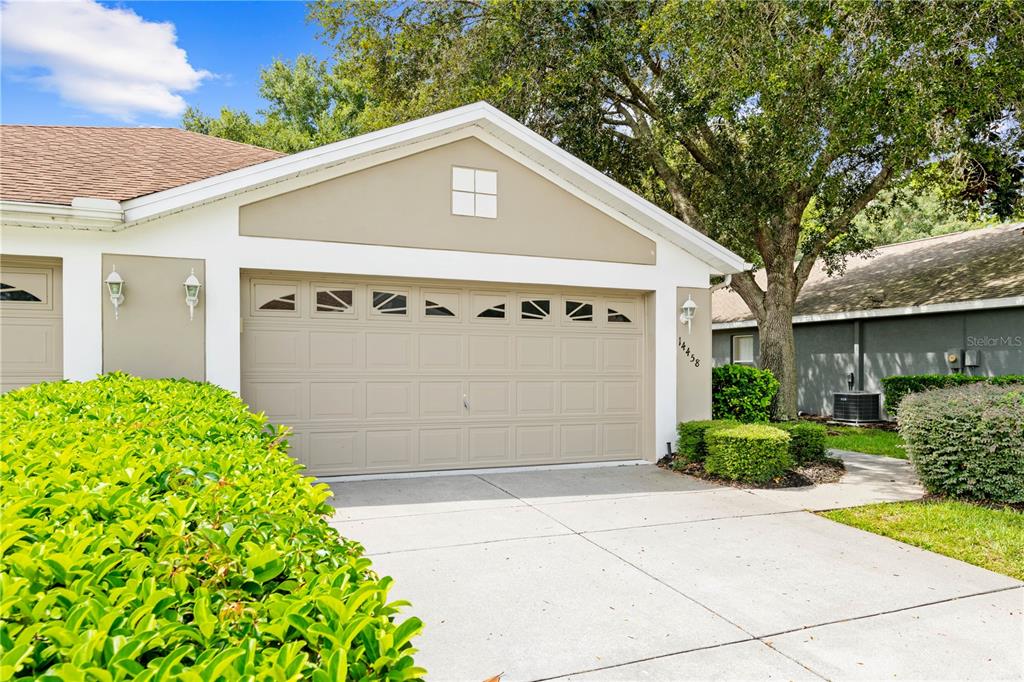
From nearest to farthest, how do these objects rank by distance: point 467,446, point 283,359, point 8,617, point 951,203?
point 8,617 < point 283,359 < point 467,446 < point 951,203

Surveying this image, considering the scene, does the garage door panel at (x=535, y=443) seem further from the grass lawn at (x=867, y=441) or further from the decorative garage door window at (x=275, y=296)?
the grass lawn at (x=867, y=441)

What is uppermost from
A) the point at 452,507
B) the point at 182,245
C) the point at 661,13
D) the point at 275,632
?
the point at 661,13

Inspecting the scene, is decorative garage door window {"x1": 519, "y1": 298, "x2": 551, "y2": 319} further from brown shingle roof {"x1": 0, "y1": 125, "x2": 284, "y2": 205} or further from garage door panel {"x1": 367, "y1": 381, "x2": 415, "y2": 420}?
brown shingle roof {"x1": 0, "y1": 125, "x2": 284, "y2": 205}

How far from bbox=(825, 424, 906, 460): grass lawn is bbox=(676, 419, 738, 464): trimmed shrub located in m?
2.77

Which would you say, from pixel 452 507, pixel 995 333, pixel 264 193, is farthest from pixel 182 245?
pixel 995 333

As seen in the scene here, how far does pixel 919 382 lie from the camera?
13.2 meters

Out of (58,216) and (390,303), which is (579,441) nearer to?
(390,303)

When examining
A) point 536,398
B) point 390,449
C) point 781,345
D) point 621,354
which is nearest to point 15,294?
point 390,449

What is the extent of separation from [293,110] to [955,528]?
2772 centimetres

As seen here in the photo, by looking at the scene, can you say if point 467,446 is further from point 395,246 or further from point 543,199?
point 543,199

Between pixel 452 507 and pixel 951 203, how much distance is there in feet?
45.7

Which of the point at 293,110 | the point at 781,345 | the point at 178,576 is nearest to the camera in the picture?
the point at 178,576

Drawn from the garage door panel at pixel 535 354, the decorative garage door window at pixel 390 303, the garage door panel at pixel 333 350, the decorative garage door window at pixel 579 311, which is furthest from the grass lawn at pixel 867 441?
the garage door panel at pixel 333 350

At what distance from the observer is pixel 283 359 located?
764 centimetres
